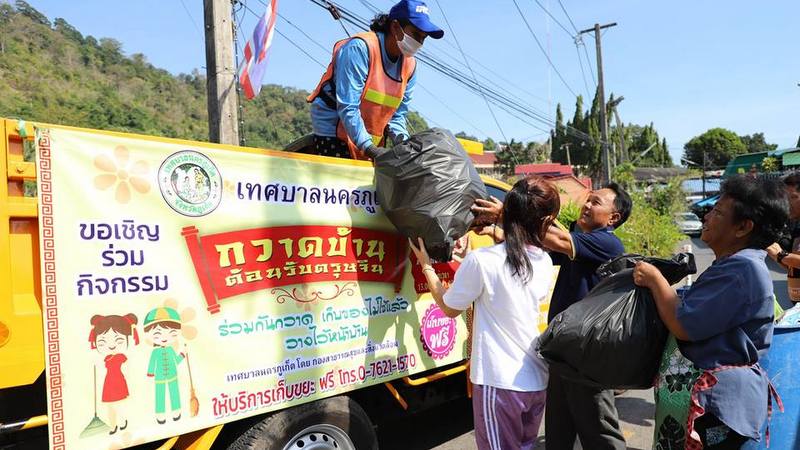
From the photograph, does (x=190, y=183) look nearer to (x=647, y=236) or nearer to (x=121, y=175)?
(x=121, y=175)

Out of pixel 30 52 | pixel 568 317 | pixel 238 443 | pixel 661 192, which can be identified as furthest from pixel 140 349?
pixel 30 52

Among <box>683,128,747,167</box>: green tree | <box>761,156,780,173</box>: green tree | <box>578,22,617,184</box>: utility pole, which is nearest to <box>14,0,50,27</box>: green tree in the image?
<box>578,22,617,184</box>: utility pole

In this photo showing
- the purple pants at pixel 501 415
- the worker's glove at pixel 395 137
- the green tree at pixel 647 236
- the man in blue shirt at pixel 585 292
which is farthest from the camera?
the green tree at pixel 647 236

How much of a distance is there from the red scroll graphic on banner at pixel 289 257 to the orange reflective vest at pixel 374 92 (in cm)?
55

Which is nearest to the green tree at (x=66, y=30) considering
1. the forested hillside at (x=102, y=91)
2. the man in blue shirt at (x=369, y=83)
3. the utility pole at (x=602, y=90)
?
the forested hillside at (x=102, y=91)

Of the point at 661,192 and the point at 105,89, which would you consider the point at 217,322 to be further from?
the point at 105,89

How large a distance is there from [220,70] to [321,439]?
362 centimetres

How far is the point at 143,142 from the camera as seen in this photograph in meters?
2.07

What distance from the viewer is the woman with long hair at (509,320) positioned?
221cm

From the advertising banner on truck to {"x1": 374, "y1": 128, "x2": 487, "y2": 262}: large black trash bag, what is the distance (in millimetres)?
186

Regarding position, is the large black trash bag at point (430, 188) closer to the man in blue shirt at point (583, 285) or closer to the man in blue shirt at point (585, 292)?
the man in blue shirt at point (583, 285)

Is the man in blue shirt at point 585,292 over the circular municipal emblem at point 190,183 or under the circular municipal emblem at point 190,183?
under

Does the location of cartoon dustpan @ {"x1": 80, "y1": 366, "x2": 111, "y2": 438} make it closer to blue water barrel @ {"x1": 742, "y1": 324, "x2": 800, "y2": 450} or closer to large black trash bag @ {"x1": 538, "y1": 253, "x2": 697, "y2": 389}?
large black trash bag @ {"x1": 538, "y1": 253, "x2": 697, "y2": 389}

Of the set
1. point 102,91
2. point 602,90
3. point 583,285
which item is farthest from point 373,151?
point 102,91
